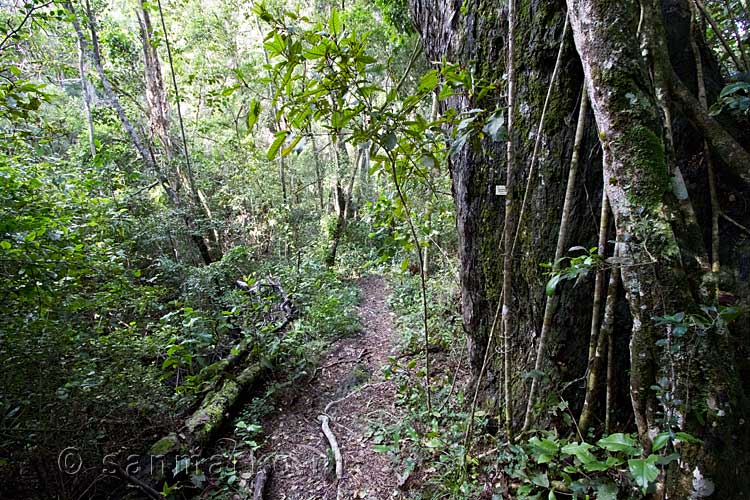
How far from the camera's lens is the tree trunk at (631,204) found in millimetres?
1299

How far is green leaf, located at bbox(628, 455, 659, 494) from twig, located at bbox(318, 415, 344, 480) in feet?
8.63

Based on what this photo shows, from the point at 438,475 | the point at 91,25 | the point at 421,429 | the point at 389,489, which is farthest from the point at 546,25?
the point at 91,25

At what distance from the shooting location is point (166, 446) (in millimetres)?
3289

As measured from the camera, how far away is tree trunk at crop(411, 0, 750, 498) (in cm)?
130

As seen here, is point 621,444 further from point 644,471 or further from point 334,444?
point 334,444

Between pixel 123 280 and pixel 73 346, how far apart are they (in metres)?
0.90

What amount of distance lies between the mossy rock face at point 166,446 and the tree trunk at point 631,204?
2.93 metres

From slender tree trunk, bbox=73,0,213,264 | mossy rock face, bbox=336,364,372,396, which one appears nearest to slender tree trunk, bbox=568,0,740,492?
mossy rock face, bbox=336,364,372,396

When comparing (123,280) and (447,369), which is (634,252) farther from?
(123,280)

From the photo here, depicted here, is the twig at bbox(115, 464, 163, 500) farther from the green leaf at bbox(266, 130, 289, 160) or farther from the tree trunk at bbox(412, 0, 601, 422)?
the green leaf at bbox(266, 130, 289, 160)

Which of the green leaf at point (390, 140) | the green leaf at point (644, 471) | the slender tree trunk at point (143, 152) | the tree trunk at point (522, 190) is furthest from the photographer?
the slender tree trunk at point (143, 152)

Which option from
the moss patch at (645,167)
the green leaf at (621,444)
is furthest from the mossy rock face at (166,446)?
the moss patch at (645,167)

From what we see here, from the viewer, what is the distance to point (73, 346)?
2758mm

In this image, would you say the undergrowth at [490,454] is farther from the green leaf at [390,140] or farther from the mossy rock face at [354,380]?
the green leaf at [390,140]
